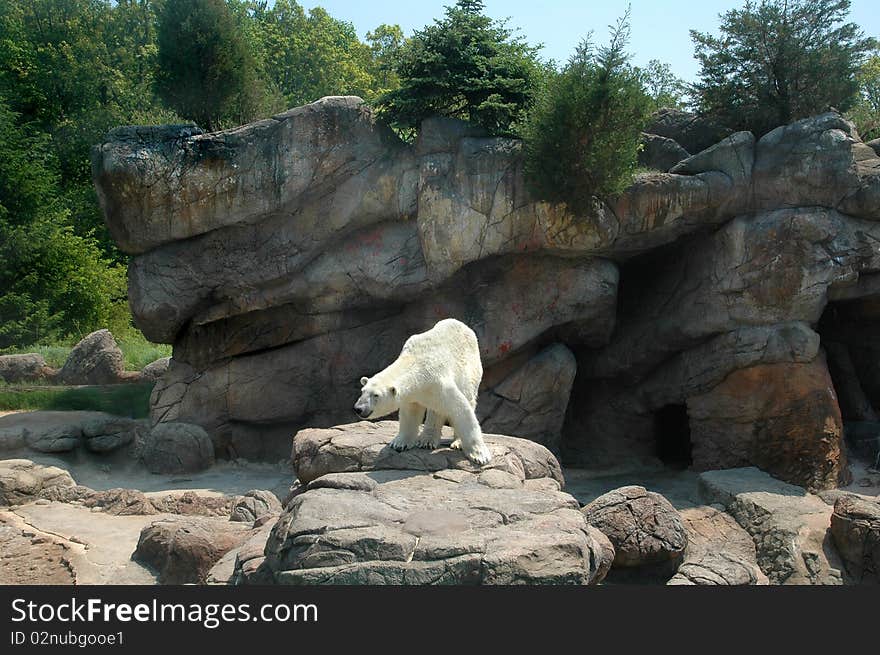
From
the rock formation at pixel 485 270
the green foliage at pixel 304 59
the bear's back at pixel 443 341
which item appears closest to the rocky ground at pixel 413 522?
the bear's back at pixel 443 341

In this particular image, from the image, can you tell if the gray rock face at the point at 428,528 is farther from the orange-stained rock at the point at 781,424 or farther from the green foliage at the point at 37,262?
the green foliage at the point at 37,262

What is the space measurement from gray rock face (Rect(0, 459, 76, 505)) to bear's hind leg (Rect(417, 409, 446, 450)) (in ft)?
25.1

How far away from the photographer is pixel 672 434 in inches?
741

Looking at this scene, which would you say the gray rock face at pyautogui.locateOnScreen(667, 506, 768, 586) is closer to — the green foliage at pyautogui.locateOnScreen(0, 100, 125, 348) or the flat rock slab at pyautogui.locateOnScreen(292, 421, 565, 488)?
the flat rock slab at pyautogui.locateOnScreen(292, 421, 565, 488)

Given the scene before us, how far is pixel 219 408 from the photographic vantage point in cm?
1697

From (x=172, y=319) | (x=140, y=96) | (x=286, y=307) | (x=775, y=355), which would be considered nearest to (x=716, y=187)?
(x=775, y=355)

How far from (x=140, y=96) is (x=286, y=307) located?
22403 mm

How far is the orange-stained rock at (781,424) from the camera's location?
1491 centimetres

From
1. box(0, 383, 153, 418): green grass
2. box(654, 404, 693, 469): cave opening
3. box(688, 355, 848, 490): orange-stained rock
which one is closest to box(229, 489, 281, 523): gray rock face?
box(0, 383, 153, 418): green grass

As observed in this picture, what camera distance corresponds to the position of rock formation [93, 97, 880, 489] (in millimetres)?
15320

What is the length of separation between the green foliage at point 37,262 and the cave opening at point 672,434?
1774cm

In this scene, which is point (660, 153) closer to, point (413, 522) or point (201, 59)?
point (201, 59)

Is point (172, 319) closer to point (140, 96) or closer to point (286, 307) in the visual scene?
point (286, 307)

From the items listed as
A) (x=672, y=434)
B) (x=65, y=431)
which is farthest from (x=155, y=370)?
(x=672, y=434)
